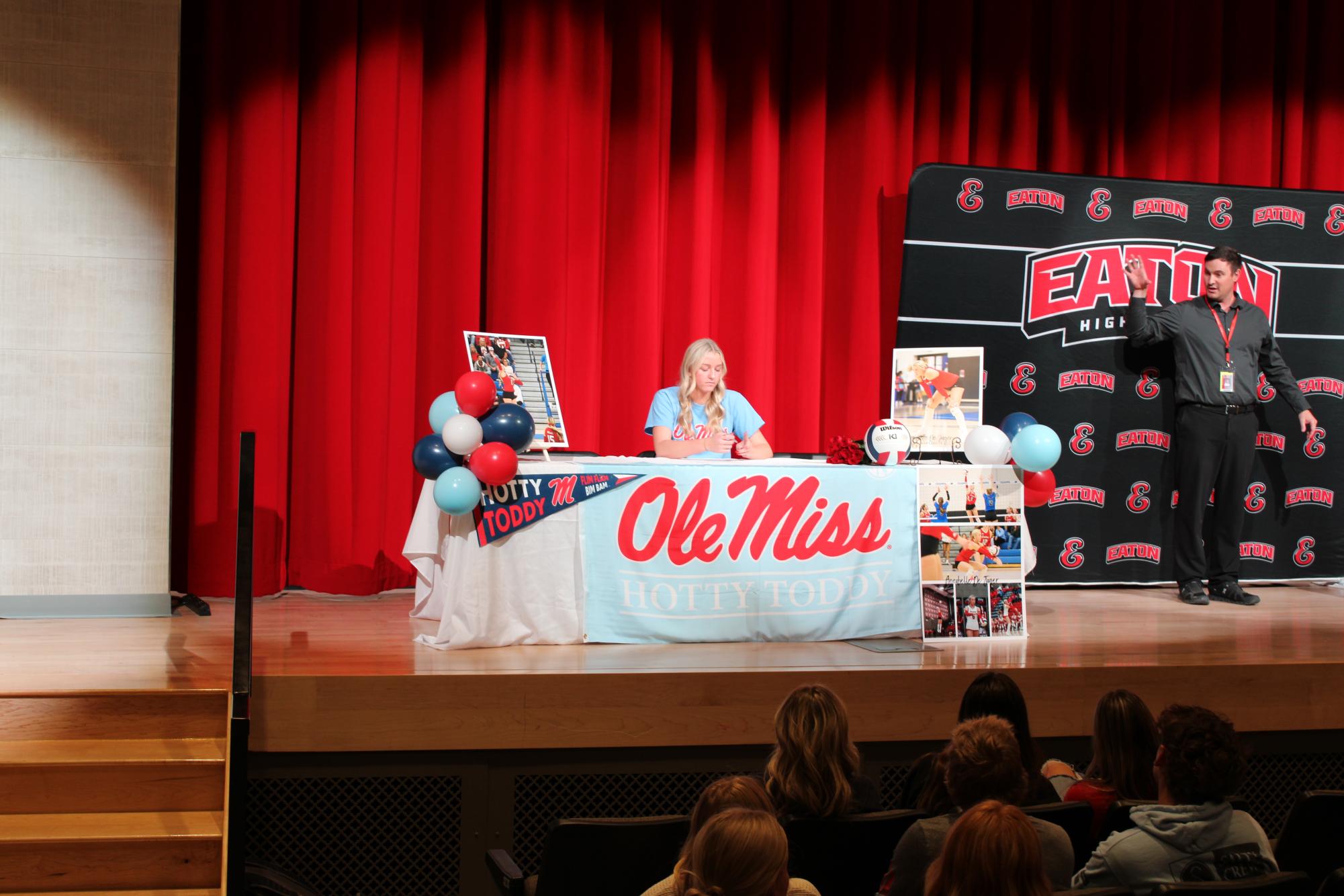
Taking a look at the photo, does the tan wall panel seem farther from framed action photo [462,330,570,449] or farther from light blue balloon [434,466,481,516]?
light blue balloon [434,466,481,516]

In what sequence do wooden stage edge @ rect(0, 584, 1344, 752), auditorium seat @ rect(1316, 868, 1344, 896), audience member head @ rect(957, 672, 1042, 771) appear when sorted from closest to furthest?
1. auditorium seat @ rect(1316, 868, 1344, 896)
2. audience member head @ rect(957, 672, 1042, 771)
3. wooden stage edge @ rect(0, 584, 1344, 752)

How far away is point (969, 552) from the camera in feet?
15.5

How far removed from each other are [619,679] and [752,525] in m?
0.88

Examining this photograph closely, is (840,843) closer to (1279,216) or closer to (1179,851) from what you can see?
(1179,851)

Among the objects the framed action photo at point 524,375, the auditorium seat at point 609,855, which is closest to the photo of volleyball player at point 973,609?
the framed action photo at point 524,375

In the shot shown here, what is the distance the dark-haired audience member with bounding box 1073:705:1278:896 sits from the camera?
2383 mm

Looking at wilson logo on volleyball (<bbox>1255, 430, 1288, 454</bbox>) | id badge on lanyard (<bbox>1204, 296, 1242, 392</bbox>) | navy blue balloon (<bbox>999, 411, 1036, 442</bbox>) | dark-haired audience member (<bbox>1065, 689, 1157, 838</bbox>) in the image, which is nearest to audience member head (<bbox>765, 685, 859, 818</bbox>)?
dark-haired audience member (<bbox>1065, 689, 1157, 838</bbox>)

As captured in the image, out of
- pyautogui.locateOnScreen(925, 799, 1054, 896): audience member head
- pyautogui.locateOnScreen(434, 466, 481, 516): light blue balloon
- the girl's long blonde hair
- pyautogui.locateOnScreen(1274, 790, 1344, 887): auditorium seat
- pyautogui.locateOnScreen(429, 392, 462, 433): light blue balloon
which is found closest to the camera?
pyautogui.locateOnScreen(925, 799, 1054, 896): audience member head

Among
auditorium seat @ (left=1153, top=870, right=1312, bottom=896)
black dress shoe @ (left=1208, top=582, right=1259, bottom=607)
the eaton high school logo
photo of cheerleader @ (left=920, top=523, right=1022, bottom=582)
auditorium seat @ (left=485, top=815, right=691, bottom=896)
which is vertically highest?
the eaton high school logo

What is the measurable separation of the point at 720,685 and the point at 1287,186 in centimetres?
501

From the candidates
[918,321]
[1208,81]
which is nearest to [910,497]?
[918,321]

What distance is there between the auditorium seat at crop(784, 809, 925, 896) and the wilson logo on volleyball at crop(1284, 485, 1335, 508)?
4696mm

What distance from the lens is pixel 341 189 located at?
569 cm

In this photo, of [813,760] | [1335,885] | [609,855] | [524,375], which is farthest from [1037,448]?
[609,855]
